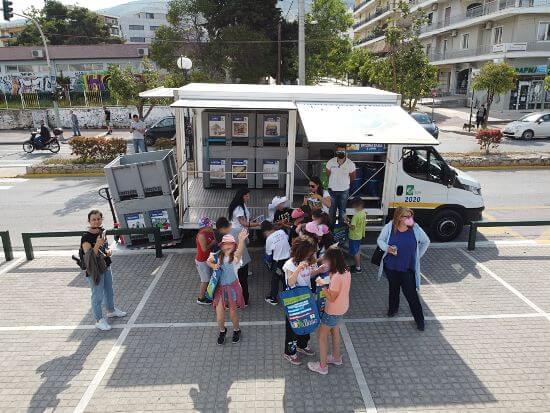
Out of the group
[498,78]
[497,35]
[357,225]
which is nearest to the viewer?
[357,225]

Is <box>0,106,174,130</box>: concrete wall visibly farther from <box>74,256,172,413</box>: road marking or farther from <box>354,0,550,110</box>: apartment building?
<box>74,256,172,413</box>: road marking

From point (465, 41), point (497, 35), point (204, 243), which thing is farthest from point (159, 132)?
point (465, 41)

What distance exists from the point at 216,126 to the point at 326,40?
2559cm

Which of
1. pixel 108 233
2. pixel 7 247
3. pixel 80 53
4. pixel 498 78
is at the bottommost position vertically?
pixel 7 247

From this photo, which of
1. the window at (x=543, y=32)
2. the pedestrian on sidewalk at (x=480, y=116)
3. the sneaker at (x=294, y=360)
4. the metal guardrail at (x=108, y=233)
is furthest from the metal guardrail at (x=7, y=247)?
the window at (x=543, y=32)

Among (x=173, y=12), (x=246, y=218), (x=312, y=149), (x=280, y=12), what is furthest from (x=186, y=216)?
(x=173, y=12)

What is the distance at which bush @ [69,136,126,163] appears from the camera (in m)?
16.0

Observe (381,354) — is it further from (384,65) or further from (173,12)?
(173,12)

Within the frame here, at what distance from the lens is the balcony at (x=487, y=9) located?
32.6 meters

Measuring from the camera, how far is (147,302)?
681cm

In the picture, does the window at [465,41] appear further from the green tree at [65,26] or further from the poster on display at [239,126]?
the green tree at [65,26]

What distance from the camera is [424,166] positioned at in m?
8.82

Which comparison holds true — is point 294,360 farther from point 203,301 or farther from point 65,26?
point 65,26

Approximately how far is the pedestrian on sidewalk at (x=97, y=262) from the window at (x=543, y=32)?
37987 millimetres
